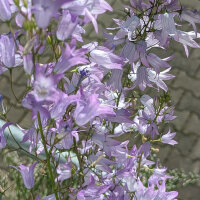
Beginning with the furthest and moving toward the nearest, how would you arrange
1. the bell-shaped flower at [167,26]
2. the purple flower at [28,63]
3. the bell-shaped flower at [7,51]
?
the bell-shaped flower at [167,26] → the bell-shaped flower at [7,51] → the purple flower at [28,63]

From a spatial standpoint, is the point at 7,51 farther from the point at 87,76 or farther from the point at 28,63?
the point at 87,76

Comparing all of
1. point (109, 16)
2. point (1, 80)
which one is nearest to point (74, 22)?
point (1, 80)

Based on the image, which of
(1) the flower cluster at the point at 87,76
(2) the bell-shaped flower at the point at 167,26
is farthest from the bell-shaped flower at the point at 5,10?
(2) the bell-shaped flower at the point at 167,26

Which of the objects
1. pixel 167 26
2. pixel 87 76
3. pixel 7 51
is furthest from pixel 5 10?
pixel 167 26

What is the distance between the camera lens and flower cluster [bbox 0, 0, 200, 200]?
79cm

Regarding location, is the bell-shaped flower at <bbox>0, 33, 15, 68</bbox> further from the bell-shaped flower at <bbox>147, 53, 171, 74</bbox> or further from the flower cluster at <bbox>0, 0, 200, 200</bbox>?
the bell-shaped flower at <bbox>147, 53, 171, 74</bbox>

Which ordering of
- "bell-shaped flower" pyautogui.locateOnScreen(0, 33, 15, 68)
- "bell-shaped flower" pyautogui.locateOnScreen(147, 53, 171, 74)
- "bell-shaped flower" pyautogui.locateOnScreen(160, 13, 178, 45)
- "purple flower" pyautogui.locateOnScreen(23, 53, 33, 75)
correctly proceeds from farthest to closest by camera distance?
"bell-shaped flower" pyautogui.locateOnScreen(147, 53, 171, 74) < "bell-shaped flower" pyautogui.locateOnScreen(160, 13, 178, 45) < "bell-shaped flower" pyautogui.locateOnScreen(0, 33, 15, 68) < "purple flower" pyautogui.locateOnScreen(23, 53, 33, 75)

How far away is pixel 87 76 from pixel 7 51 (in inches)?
10.0

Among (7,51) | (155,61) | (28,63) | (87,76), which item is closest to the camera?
(28,63)

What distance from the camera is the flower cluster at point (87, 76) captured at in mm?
790

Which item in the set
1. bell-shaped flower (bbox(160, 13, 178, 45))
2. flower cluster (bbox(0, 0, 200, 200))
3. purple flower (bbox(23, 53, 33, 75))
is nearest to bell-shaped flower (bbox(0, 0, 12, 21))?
flower cluster (bbox(0, 0, 200, 200))

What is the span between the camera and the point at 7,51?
90cm

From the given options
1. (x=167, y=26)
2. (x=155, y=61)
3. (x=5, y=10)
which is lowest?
(x=155, y=61)

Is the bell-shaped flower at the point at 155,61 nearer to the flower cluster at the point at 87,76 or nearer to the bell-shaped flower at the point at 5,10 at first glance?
the flower cluster at the point at 87,76
